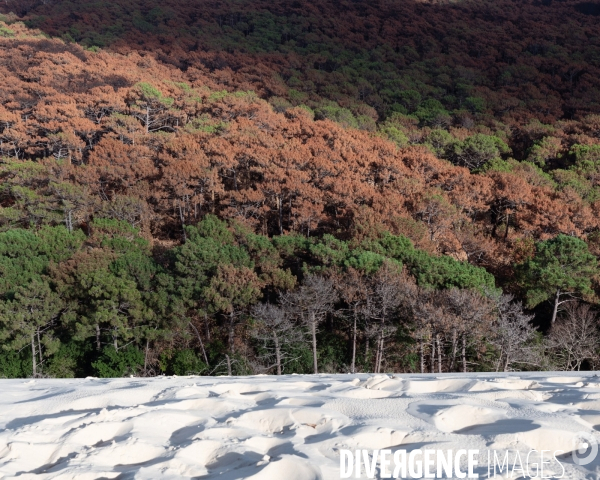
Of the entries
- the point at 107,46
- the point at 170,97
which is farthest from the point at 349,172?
the point at 107,46

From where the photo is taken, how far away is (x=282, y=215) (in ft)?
96.5

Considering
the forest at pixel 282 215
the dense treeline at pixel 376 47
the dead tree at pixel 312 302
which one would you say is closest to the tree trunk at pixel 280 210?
the forest at pixel 282 215

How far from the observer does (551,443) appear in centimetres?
372

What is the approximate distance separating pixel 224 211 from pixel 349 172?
8101mm

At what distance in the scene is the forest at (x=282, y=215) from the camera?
18.2 meters

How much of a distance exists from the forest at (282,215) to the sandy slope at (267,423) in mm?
11290

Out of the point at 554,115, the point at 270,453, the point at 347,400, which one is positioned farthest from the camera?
the point at 554,115

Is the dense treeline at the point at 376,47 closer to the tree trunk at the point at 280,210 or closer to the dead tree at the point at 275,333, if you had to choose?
the tree trunk at the point at 280,210

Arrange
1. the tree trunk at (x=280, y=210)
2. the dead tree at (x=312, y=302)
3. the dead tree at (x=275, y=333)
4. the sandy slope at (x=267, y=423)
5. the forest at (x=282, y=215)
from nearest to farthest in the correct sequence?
the sandy slope at (x=267, y=423)
the dead tree at (x=275, y=333)
the dead tree at (x=312, y=302)
the forest at (x=282, y=215)
the tree trunk at (x=280, y=210)

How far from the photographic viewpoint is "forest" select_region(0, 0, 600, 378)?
1825 cm

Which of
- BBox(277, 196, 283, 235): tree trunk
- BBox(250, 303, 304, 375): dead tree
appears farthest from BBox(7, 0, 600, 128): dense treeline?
BBox(250, 303, 304, 375): dead tree

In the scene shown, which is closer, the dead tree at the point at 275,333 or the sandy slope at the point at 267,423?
the sandy slope at the point at 267,423

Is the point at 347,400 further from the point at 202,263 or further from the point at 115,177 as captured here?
the point at 115,177

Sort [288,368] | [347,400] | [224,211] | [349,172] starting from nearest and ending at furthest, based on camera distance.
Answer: [347,400] < [288,368] < [224,211] < [349,172]
